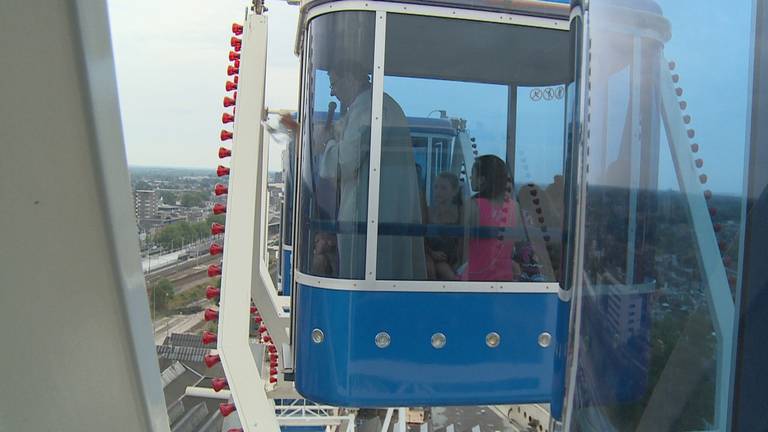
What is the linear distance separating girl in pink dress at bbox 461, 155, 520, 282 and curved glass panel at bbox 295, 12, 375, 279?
474 mm

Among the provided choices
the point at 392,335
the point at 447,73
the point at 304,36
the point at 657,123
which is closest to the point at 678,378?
the point at 657,123

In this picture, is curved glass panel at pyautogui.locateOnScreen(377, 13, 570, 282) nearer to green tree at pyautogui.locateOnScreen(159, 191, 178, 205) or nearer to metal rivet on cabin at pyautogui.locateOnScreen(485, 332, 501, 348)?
metal rivet on cabin at pyautogui.locateOnScreen(485, 332, 501, 348)

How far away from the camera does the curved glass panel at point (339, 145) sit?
102 inches

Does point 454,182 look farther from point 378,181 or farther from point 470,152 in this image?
point 378,181

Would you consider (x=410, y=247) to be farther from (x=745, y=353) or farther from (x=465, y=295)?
(x=745, y=353)

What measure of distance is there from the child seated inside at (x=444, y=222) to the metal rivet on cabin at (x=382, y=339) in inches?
Answer: 12.2

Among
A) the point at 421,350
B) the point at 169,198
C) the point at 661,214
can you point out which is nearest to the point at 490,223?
the point at 421,350

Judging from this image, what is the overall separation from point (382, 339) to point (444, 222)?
55 cm

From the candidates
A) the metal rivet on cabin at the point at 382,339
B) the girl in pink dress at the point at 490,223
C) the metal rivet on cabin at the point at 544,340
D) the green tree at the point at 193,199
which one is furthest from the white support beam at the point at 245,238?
the metal rivet on cabin at the point at 544,340

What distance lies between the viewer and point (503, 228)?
2.73 meters

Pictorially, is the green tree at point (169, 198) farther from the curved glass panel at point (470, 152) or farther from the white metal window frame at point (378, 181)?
the curved glass panel at point (470, 152)

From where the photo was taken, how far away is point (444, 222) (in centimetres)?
269

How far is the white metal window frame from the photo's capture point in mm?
2580

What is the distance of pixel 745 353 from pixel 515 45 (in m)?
2.14
